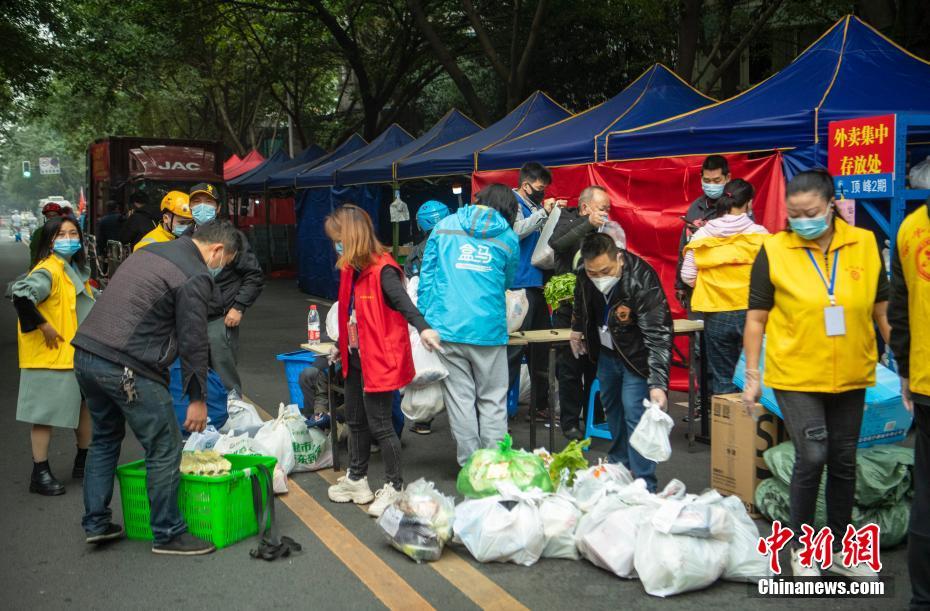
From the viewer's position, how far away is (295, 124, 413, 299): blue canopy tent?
16.8m

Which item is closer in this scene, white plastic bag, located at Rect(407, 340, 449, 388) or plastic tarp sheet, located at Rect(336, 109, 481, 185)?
white plastic bag, located at Rect(407, 340, 449, 388)

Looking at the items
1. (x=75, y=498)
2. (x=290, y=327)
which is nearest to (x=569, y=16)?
(x=290, y=327)

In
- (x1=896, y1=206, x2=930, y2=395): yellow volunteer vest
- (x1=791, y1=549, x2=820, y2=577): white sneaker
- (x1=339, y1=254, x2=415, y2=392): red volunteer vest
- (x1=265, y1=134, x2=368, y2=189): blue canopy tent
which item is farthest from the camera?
(x1=265, y1=134, x2=368, y2=189): blue canopy tent

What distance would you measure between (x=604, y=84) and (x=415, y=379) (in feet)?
57.1

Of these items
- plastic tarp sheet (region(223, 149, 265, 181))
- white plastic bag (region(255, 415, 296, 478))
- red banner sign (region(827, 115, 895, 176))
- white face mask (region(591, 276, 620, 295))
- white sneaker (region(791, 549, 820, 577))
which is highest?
plastic tarp sheet (region(223, 149, 265, 181))

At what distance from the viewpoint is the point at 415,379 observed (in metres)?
5.68

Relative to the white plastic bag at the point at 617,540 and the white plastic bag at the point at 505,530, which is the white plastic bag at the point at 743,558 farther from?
the white plastic bag at the point at 505,530

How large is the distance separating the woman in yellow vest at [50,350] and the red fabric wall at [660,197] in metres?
5.37

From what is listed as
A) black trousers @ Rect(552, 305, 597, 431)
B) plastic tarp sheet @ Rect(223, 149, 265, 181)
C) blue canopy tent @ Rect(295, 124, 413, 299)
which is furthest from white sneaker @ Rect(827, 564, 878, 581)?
plastic tarp sheet @ Rect(223, 149, 265, 181)

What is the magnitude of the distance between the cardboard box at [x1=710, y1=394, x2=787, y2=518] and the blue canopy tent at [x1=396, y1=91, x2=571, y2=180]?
22.3ft

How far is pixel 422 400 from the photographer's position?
228 inches

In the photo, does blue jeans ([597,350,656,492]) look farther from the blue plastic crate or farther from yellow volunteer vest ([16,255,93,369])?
yellow volunteer vest ([16,255,93,369])

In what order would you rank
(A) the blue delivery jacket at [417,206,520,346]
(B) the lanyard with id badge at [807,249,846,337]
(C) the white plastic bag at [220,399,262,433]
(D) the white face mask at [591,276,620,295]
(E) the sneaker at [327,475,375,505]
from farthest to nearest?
(C) the white plastic bag at [220,399,262,433]
(A) the blue delivery jacket at [417,206,520,346]
(E) the sneaker at [327,475,375,505]
(D) the white face mask at [591,276,620,295]
(B) the lanyard with id badge at [807,249,846,337]

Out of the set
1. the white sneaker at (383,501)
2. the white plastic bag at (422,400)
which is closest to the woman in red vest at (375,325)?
the white sneaker at (383,501)
